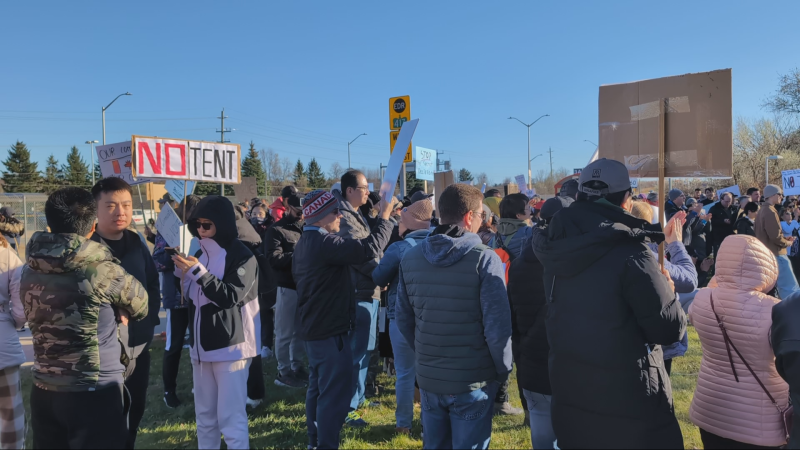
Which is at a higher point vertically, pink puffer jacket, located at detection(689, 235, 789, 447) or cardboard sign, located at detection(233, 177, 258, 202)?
cardboard sign, located at detection(233, 177, 258, 202)

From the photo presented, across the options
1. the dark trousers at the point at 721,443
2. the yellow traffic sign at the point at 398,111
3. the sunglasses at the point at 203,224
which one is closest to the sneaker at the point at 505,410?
the dark trousers at the point at 721,443

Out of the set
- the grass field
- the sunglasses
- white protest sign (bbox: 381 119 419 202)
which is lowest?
the grass field

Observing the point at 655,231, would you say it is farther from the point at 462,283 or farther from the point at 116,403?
the point at 116,403

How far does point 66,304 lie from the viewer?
8.96ft

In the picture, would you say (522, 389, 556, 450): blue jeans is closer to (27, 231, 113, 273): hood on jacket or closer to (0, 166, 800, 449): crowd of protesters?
(0, 166, 800, 449): crowd of protesters

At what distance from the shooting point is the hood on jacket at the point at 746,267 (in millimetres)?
2727

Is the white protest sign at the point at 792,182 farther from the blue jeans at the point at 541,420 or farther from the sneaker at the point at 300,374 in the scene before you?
the sneaker at the point at 300,374

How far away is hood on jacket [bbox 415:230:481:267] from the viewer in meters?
2.95

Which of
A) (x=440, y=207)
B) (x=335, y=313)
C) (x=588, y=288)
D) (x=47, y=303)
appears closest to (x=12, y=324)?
(x=47, y=303)

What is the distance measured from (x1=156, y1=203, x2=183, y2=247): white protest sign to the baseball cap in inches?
97.6

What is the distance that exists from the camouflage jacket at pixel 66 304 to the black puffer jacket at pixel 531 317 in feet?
8.26

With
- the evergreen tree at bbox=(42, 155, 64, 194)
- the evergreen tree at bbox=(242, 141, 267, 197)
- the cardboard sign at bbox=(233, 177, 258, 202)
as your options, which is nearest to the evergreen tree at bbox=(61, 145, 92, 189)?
the evergreen tree at bbox=(42, 155, 64, 194)

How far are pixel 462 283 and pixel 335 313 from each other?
1333mm

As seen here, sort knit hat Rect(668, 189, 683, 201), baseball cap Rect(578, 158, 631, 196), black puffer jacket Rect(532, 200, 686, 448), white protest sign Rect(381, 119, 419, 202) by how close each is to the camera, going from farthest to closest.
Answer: knit hat Rect(668, 189, 683, 201) < white protest sign Rect(381, 119, 419, 202) < baseball cap Rect(578, 158, 631, 196) < black puffer jacket Rect(532, 200, 686, 448)
